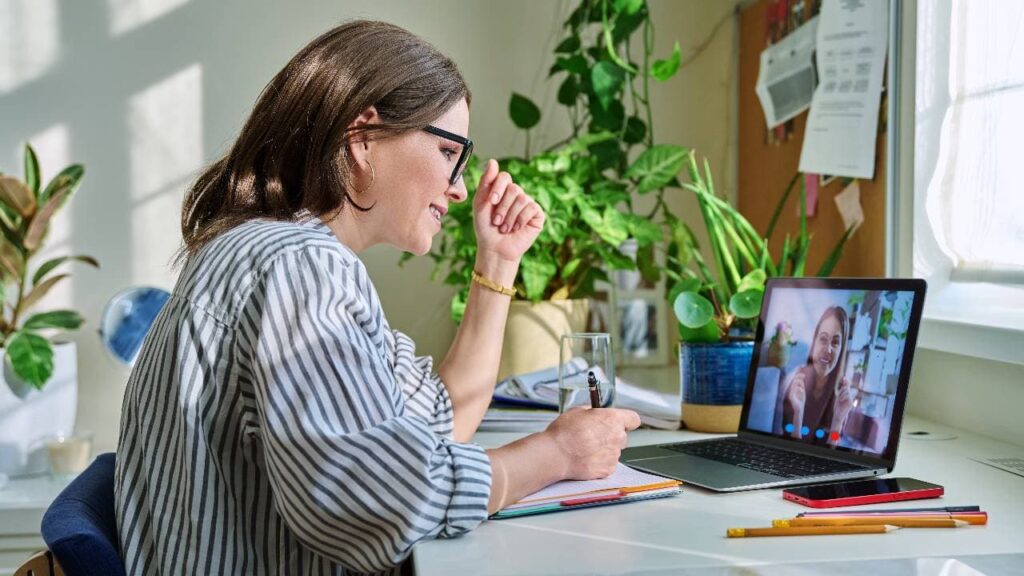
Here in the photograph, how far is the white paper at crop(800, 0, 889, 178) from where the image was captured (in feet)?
5.36

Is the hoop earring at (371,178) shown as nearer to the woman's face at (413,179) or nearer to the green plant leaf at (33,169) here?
the woman's face at (413,179)

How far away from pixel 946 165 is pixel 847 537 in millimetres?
846

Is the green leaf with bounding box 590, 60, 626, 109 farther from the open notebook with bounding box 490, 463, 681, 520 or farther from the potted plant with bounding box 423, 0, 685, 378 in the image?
the open notebook with bounding box 490, 463, 681, 520

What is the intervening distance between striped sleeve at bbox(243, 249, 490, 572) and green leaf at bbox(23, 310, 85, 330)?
141 centimetres

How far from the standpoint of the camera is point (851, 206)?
1726mm

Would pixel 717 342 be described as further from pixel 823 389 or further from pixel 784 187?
pixel 784 187

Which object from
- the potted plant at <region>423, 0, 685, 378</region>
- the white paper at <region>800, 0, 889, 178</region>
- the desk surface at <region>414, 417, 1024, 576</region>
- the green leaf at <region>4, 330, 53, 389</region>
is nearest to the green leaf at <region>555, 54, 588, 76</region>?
the potted plant at <region>423, 0, 685, 378</region>

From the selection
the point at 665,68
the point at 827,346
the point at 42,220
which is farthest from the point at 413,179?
the point at 42,220

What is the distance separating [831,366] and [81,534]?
83 centimetres

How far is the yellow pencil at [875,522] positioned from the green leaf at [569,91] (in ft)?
4.82

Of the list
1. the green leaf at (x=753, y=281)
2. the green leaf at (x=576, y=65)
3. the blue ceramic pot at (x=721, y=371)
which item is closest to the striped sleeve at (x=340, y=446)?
the blue ceramic pot at (x=721, y=371)

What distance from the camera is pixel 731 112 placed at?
238 centimetres

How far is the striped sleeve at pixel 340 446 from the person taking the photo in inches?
31.2

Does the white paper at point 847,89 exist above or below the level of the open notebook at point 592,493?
above
